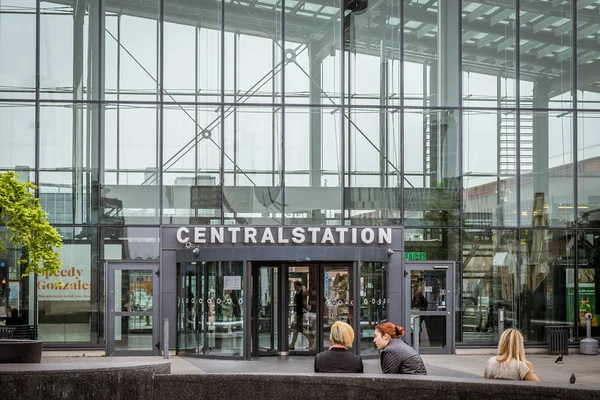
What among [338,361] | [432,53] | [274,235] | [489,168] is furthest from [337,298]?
[338,361]

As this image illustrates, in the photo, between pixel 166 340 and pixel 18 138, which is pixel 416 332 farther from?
pixel 18 138

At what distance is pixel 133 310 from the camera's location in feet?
80.7

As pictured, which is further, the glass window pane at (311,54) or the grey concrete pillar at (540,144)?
the grey concrete pillar at (540,144)

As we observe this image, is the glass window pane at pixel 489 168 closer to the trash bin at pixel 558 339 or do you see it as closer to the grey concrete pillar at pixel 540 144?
the grey concrete pillar at pixel 540 144

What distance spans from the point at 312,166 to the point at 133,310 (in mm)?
5895

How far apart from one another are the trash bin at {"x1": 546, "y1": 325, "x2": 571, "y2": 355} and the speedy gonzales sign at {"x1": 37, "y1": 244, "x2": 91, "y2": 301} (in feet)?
38.9

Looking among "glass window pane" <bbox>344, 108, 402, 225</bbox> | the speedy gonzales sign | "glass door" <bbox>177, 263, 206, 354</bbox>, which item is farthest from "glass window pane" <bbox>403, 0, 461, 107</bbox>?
the speedy gonzales sign

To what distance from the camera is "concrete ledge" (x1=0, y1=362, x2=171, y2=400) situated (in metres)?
10.2

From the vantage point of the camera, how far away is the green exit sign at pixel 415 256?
25.7 metres

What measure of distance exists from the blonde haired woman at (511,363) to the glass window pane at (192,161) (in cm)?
1585

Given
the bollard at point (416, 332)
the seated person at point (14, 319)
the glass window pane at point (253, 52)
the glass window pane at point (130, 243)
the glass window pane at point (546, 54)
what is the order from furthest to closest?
the glass window pane at point (546, 54) < the glass window pane at point (253, 52) < the glass window pane at point (130, 243) < the seated person at point (14, 319) < the bollard at point (416, 332)

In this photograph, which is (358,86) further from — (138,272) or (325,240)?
(138,272)

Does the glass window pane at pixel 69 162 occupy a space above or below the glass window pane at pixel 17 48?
below

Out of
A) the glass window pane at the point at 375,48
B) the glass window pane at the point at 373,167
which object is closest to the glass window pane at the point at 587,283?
the glass window pane at the point at 373,167
